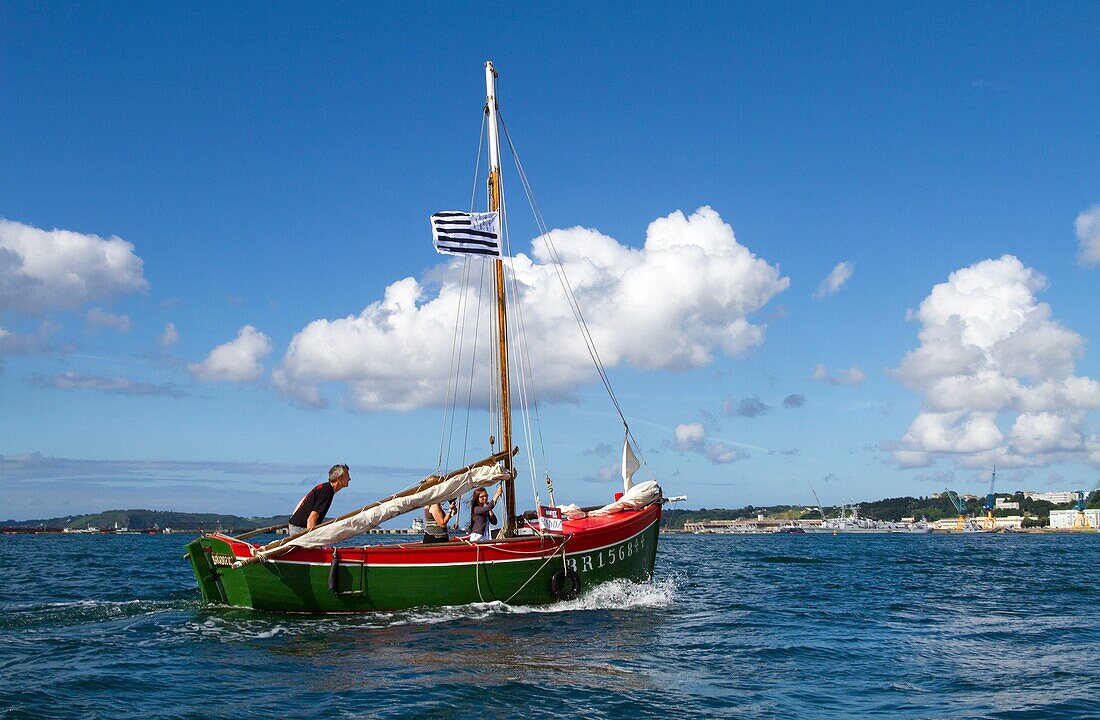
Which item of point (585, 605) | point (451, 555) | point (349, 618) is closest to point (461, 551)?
point (451, 555)

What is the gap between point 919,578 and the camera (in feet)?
129

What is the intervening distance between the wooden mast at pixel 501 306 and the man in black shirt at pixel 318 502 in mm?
4767

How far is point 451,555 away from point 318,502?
3.49m

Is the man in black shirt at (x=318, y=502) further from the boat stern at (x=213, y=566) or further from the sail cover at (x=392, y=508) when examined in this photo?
the boat stern at (x=213, y=566)

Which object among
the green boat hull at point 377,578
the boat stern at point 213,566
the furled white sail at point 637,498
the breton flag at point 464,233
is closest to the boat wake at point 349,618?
the green boat hull at point 377,578

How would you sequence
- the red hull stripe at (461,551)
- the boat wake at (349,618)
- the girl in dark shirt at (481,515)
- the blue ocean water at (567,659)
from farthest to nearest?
the girl in dark shirt at (481,515)
the red hull stripe at (461,551)
the boat wake at (349,618)
the blue ocean water at (567,659)

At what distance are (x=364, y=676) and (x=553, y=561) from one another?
28.6 feet

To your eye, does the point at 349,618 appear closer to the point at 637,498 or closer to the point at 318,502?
the point at 318,502

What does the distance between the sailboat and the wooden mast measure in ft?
0.10

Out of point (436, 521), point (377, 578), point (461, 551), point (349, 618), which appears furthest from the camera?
point (436, 521)

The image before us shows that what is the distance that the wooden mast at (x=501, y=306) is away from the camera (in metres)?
25.0

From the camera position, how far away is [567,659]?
16.6m

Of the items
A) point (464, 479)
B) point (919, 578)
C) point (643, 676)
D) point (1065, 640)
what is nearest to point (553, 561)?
point (464, 479)

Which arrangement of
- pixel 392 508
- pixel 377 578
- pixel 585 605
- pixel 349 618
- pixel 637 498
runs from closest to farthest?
pixel 349 618 → pixel 377 578 → pixel 392 508 → pixel 585 605 → pixel 637 498
